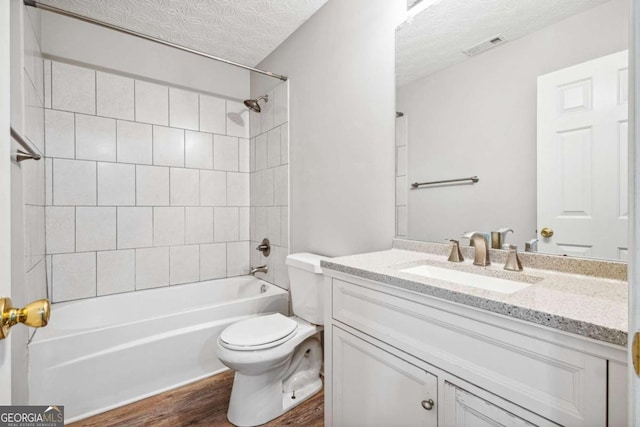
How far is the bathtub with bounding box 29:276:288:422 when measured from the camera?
1.52 meters

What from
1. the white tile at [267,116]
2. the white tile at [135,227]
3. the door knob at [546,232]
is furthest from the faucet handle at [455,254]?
the white tile at [135,227]

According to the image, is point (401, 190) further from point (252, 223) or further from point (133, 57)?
point (133, 57)

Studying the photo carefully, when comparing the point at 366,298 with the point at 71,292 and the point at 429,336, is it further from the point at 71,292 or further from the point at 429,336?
the point at 71,292

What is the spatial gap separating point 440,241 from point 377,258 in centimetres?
31

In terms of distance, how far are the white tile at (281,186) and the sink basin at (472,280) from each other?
1.32 m

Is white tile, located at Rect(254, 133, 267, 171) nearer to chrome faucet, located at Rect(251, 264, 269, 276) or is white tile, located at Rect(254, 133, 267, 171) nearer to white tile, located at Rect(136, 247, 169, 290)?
chrome faucet, located at Rect(251, 264, 269, 276)

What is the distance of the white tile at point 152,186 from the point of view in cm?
225

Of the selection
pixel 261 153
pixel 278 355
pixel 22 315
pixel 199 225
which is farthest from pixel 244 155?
pixel 22 315

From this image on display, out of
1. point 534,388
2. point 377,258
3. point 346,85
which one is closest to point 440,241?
point 377,258

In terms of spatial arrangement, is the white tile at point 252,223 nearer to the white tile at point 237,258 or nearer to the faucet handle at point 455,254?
the white tile at point 237,258

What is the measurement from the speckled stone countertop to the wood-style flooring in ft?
3.14

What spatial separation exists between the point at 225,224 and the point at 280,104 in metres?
1.14

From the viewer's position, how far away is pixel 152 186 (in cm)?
230

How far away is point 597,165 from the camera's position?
35.9 inches
